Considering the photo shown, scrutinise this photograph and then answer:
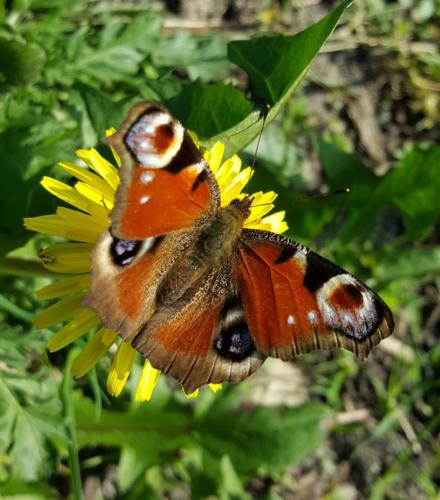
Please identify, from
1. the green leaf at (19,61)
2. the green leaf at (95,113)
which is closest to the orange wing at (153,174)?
the green leaf at (95,113)

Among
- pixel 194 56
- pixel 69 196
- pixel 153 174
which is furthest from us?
pixel 194 56

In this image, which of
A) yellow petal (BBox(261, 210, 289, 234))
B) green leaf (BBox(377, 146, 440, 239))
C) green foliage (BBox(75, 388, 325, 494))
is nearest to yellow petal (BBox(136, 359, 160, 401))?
yellow petal (BBox(261, 210, 289, 234))

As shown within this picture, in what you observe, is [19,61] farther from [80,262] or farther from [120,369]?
[120,369]

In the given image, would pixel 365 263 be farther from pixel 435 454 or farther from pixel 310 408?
pixel 435 454

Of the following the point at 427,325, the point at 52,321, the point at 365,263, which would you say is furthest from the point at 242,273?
the point at 427,325

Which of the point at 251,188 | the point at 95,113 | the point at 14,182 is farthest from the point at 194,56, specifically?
the point at 14,182

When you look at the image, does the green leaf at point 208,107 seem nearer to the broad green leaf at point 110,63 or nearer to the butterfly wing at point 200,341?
the broad green leaf at point 110,63

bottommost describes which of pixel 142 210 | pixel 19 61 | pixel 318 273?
pixel 318 273
